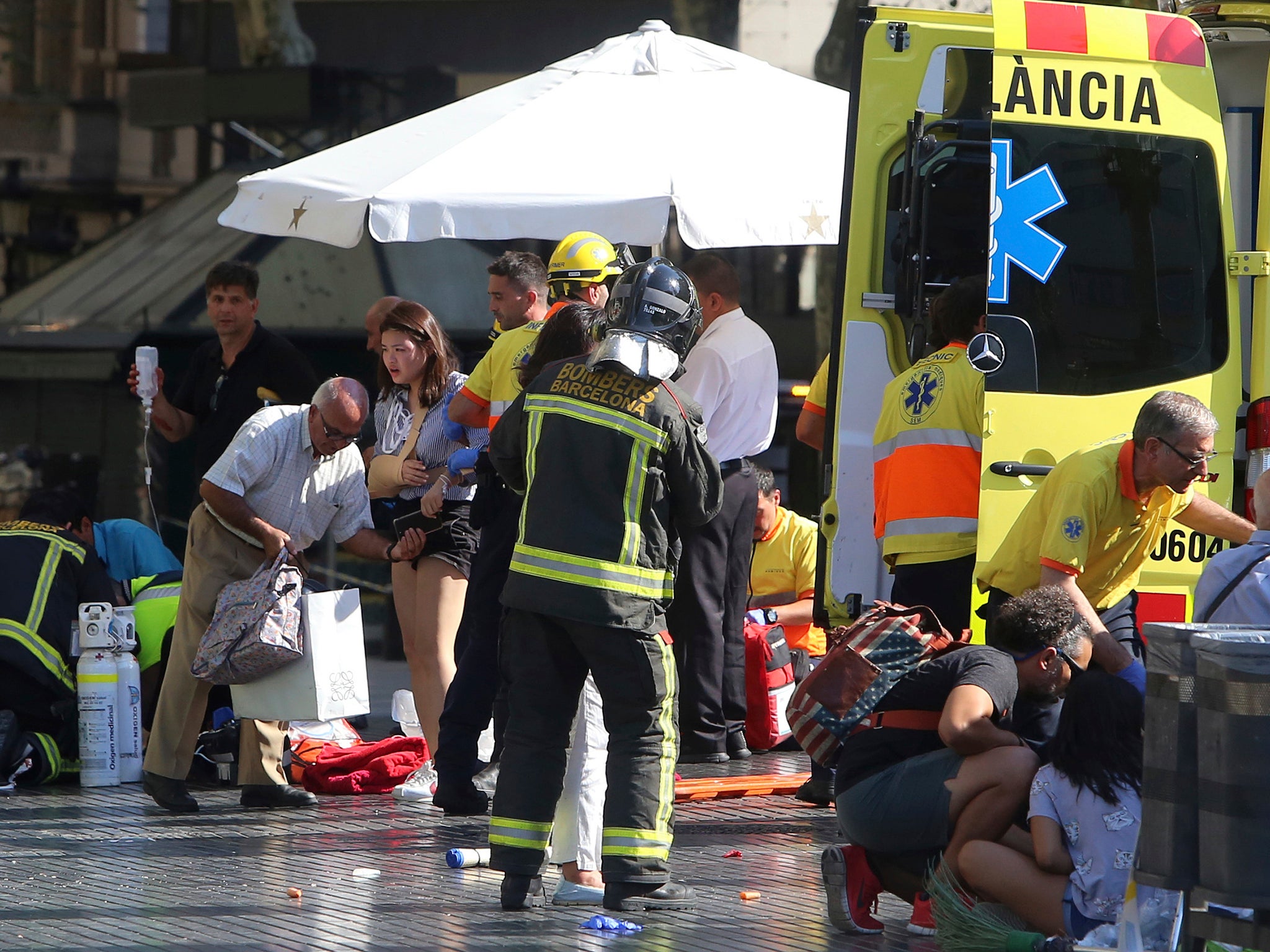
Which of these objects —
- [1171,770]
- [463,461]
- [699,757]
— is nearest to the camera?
[1171,770]

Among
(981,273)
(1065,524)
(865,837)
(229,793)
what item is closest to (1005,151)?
(981,273)

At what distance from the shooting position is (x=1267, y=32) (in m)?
5.64

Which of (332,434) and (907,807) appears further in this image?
(332,434)

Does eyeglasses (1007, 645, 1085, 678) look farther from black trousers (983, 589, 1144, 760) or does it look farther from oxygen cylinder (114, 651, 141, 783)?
oxygen cylinder (114, 651, 141, 783)

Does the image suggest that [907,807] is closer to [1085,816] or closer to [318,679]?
[1085,816]

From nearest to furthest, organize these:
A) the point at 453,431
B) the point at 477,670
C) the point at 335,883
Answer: the point at 335,883 → the point at 477,670 → the point at 453,431

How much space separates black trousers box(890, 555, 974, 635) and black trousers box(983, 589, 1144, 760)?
0.25m

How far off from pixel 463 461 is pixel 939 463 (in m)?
1.73

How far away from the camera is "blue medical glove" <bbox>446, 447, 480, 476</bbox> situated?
246 inches

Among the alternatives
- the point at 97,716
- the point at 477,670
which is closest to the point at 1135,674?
the point at 477,670

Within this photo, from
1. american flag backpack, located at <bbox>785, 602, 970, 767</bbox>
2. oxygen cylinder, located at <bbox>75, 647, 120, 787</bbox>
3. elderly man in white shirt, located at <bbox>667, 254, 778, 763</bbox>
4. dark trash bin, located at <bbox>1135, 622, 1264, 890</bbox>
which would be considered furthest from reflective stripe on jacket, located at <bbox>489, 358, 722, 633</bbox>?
oxygen cylinder, located at <bbox>75, 647, 120, 787</bbox>

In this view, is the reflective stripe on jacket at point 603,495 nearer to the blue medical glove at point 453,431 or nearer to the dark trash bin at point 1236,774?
the dark trash bin at point 1236,774

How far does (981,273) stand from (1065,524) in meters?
1.46

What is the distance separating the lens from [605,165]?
671 cm
